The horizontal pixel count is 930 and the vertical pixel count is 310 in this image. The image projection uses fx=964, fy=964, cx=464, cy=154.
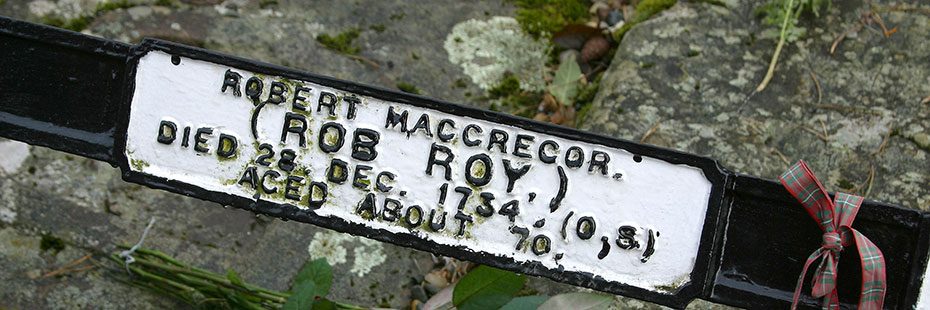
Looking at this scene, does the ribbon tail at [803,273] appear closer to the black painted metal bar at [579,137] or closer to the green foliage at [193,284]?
the black painted metal bar at [579,137]

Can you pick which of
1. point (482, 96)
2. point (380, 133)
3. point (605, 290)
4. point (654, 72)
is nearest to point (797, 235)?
point (605, 290)

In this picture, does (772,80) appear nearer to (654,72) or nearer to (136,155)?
(654,72)

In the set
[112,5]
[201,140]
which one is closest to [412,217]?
[201,140]

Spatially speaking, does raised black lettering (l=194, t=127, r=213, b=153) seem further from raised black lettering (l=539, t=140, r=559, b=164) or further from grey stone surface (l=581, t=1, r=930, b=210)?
grey stone surface (l=581, t=1, r=930, b=210)

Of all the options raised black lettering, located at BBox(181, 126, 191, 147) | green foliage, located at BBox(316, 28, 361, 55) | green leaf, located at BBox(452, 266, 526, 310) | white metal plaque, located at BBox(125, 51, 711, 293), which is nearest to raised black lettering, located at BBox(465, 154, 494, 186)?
white metal plaque, located at BBox(125, 51, 711, 293)

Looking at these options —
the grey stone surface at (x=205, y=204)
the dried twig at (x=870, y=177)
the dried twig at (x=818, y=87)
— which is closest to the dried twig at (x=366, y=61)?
the grey stone surface at (x=205, y=204)

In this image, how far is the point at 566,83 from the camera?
7.07 feet

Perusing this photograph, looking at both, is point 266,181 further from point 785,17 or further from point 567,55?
point 785,17

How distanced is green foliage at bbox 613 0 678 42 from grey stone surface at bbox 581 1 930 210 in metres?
0.04

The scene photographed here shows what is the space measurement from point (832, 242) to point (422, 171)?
59 cm

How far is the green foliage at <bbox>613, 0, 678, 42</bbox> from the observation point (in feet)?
7.26

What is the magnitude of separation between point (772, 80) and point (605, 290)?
0.86m

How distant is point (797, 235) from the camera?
4.61 ft

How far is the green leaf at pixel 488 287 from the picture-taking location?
159 centimetres
